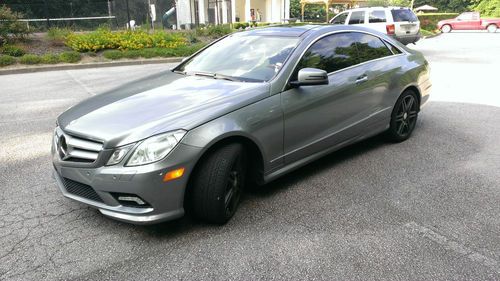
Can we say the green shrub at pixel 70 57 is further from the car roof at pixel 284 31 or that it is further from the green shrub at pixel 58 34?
the car roof at pixel 284 31

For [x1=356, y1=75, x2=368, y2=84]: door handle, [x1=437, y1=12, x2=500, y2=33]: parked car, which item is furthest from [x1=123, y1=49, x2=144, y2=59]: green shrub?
[x1=437, y1=12, x2=500, y2=33]: parked car

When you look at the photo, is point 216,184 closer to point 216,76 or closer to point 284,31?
point 216,76

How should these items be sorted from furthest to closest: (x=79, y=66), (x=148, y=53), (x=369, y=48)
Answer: (x=148, y=53)
(x=79, y=66)
(x=369, y=48)

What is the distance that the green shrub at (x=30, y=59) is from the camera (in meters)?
13.3

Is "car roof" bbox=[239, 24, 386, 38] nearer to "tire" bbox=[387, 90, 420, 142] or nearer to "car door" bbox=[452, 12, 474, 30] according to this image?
"tire" bbox=[387, 90, 420, 142]

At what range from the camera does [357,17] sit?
16609 millimetres

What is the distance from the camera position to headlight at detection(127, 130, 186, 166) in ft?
9.20

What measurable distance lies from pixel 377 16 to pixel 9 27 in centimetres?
1371

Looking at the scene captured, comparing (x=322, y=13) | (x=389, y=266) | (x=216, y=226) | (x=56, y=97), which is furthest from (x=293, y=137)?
(x=322, y=13)

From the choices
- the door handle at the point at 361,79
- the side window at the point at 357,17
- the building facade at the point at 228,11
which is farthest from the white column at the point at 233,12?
the door handle at the point at 361,79

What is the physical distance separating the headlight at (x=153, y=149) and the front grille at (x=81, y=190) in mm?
425

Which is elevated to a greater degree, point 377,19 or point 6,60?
point 377,19

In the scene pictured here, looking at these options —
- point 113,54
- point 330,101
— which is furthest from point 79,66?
point 330,101

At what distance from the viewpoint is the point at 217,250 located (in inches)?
116
